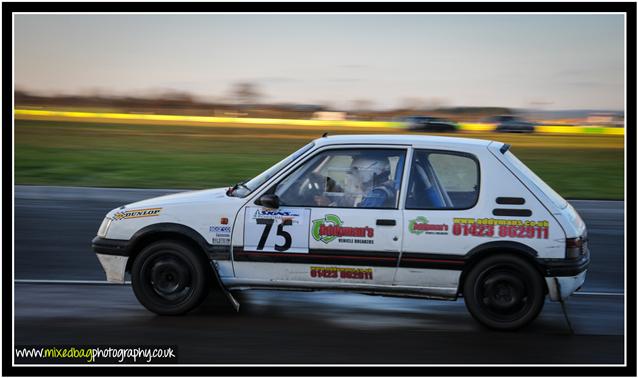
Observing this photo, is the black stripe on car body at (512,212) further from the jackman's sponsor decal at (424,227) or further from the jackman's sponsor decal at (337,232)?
the jackman's sponsor decal at (337,232)

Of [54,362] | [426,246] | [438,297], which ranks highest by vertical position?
[426,246]

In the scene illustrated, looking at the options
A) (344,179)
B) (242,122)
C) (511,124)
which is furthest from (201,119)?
(344,179)

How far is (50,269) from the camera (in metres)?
8.73

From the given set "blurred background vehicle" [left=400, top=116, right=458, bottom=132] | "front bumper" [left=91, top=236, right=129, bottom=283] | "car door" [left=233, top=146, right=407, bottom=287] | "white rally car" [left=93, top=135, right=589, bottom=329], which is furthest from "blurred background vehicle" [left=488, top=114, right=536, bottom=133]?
"front bumper" [left=91, top=236, right=129, bottom=283]

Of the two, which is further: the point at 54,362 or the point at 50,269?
the point at 50,269

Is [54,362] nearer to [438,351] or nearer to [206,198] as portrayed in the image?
[206,198]

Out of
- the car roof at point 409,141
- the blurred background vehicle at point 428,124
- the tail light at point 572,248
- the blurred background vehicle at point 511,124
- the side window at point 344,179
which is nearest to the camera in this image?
the tail light at point 572,248

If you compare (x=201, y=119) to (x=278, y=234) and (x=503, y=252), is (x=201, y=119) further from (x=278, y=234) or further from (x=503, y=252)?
(x=503, y=252)

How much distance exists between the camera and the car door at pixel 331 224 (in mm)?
6453

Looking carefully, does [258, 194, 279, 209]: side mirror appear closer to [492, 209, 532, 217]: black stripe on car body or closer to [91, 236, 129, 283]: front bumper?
[91, 236, 129, 283]: front bumper

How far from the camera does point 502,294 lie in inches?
254

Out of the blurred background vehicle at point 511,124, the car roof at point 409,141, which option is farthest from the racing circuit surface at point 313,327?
the blurred background vehicle at point 511,124

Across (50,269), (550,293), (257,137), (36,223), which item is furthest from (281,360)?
(257,137)

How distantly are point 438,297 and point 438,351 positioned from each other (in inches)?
26.2
